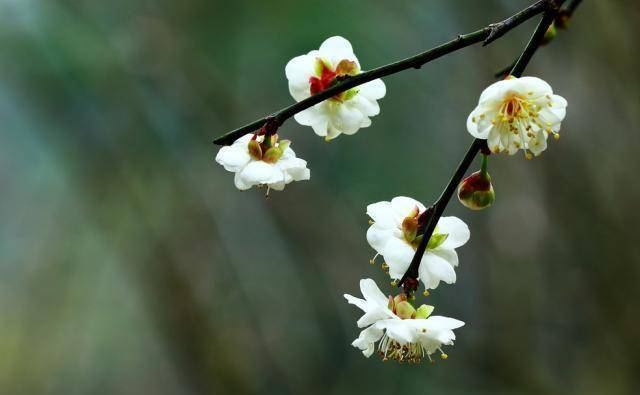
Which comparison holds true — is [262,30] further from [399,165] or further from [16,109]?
[16,109]

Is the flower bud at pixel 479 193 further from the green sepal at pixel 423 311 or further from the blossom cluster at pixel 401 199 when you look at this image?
the green sepal at pixel 423 311

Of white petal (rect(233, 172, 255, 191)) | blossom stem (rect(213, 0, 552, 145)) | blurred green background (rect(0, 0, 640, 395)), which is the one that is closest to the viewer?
blossom stem (rect(213, 0, 552, 145))

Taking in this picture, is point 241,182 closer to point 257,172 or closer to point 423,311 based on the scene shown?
point 257,172

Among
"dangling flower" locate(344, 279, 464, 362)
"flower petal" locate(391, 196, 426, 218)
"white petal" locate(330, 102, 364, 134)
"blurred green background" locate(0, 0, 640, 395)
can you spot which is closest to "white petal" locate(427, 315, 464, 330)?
"dangling flower" locate(344, 279, 464, 362)

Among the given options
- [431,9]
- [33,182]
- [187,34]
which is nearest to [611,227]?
[431,9]

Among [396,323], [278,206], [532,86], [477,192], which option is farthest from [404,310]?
[278,206]

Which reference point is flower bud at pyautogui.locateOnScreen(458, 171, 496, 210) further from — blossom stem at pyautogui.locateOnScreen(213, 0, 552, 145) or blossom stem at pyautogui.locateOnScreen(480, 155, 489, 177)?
blossom stem at pyautogui.locateOnScreen(213, 0, 552, 145)
